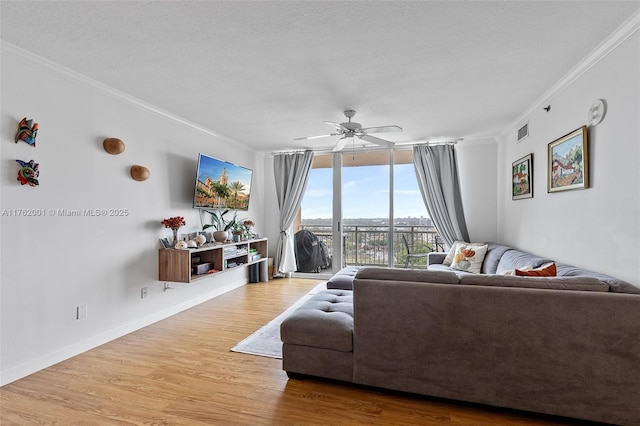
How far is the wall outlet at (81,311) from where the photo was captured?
259 cm

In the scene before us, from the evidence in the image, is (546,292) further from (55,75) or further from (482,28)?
(55,75)

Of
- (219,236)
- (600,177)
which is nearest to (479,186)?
(600,177)

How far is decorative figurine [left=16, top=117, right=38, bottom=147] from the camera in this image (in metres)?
2.20

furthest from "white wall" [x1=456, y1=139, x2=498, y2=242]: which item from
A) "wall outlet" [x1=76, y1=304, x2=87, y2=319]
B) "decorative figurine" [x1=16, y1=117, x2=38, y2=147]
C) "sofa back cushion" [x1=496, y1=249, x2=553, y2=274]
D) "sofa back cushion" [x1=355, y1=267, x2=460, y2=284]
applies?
"decorative figurine" [x1=16, y1=117, x2=38, y2=147]

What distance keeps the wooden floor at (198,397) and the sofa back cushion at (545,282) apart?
79cm

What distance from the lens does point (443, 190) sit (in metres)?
4.79

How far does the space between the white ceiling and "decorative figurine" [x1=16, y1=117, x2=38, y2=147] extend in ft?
1.75

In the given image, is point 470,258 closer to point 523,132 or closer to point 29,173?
point 523,132

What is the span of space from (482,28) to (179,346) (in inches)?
138

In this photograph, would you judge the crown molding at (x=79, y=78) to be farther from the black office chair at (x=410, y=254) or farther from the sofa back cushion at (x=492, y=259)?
the sofa back cushion at (x=492, y=259)

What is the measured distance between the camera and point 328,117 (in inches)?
145

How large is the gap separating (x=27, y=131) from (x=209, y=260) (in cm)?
226

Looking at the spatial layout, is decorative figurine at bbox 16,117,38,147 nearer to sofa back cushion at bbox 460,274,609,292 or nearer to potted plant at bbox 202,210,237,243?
potted plant at bbox 202,210,237,243

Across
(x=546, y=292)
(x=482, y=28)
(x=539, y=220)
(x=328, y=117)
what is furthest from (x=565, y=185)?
(x=328, y=117)
